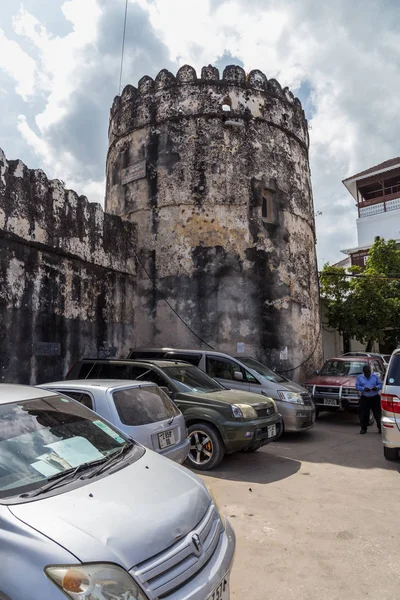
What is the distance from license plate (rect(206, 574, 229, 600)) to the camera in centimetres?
243

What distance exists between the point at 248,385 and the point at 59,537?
24.4ft

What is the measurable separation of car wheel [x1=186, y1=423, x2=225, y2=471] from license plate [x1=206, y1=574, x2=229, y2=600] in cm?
406

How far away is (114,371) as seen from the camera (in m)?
7.61

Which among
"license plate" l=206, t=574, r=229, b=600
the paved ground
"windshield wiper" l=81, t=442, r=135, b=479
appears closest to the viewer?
"license plate" l=206, t=574, r=229, b=600

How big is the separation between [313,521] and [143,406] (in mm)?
2255

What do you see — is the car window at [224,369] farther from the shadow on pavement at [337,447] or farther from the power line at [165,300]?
the power line at [165,300]

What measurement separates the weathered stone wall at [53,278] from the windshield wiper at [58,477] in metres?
7.00

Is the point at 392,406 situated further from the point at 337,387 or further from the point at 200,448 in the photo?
the point at 337,387

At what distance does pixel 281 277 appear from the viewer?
45.7 feet

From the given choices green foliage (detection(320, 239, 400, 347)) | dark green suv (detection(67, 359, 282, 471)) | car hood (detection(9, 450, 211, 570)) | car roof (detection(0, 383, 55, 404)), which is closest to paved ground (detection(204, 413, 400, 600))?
dark green suv (detection(67, 359, 282, 471))

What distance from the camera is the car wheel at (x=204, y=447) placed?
262 inches

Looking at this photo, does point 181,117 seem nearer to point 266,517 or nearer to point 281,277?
point 281,277

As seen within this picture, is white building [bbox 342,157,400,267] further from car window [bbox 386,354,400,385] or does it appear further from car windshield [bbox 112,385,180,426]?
car windshield [bbox 112,385,180,426]

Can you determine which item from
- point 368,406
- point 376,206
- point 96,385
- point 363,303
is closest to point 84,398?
point 96,385
